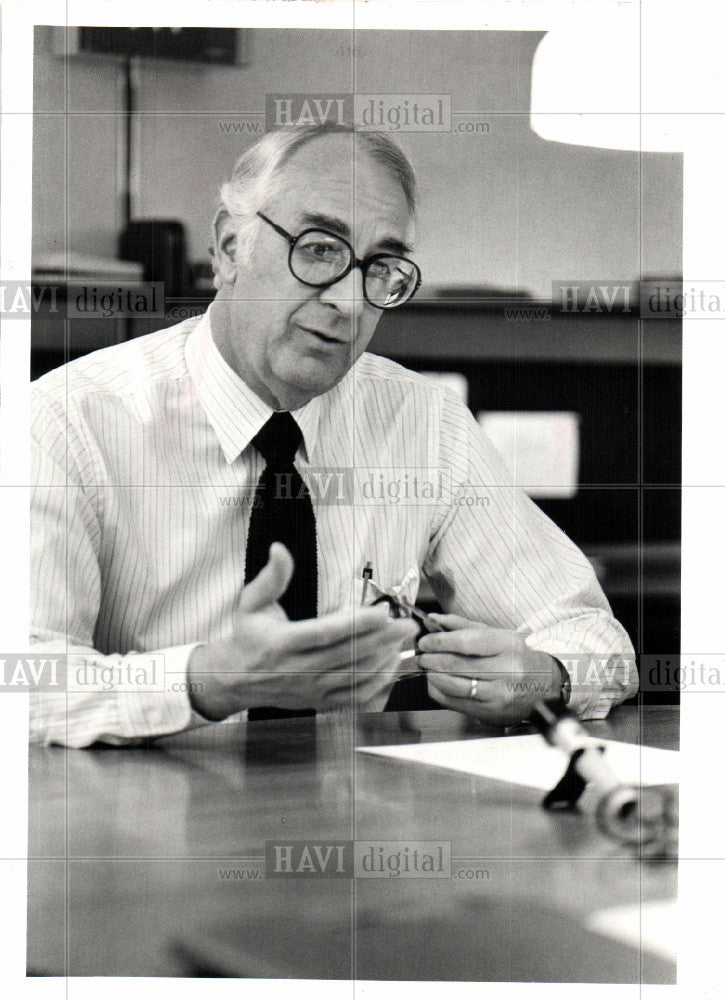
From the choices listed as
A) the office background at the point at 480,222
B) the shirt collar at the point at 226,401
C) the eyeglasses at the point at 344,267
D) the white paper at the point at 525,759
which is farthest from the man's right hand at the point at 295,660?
the eyeglasses at the point at 344,267

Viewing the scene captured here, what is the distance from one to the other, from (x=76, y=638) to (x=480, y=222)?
89cm

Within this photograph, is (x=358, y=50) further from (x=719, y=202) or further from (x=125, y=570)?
(x=125, y=570)

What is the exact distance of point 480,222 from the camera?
5.32 ft

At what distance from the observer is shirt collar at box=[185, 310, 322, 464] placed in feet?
5.39

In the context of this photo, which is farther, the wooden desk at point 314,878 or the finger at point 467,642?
the finger at point 467,642

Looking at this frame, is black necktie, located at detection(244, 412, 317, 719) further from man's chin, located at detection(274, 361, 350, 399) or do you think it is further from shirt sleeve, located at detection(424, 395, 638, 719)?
shirt sleeve, located at detection(424, 395, 638, 719)

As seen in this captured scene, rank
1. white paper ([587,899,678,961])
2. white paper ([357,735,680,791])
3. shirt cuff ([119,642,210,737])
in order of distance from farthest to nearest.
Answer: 1. shirt cuff ([119,642,210,737])
2. white paper ([357,735,680,791])
3. white paper ([587,899,678,961])

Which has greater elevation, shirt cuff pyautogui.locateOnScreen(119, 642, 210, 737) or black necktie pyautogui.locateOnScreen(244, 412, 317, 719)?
black necktie pyautogui.locateOnScreen(244, 412, 317, 719)

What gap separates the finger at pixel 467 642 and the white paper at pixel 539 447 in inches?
9.1

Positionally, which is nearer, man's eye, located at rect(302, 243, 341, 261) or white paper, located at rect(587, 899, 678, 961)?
white paper, located at rect(587, 899, 678, 961)

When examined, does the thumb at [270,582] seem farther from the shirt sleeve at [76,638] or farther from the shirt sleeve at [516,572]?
the shirt sleeve at [516,572]

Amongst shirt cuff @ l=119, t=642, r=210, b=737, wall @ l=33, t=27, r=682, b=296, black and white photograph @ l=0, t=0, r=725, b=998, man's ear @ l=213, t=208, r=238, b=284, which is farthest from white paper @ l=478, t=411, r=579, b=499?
shirt cuff @ l=119, t=642, r=210, b=737

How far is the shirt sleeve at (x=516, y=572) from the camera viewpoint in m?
1.64

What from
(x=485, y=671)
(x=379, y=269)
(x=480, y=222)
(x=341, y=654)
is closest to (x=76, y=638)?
(x=341, y=654)
